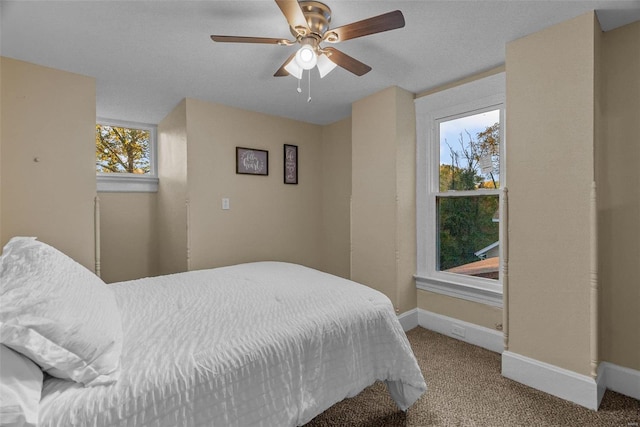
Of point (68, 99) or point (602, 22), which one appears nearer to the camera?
point (602, 22)

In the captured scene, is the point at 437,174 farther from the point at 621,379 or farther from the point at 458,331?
the point at 621,379

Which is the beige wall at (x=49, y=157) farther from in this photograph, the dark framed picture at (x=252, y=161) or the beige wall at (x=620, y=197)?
the beige wall at (x=620, y=197)

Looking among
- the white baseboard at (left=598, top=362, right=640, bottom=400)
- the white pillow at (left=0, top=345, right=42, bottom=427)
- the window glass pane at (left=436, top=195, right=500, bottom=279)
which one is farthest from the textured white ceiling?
the white baseboard at (left=598, top=362, right=640, bottom=400)

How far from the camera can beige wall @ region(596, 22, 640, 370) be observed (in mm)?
1844

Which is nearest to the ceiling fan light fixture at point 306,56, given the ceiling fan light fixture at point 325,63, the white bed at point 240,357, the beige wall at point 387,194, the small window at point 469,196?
the ceiling fan light fixture at point 325,63

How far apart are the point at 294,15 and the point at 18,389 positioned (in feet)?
5.48

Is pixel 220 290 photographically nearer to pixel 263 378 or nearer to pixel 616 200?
pixel 263 378

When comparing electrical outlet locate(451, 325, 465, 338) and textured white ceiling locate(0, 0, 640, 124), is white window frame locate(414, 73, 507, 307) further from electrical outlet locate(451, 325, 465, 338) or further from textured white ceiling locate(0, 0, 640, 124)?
electrical outlet locate(451, 325, 465, 338)

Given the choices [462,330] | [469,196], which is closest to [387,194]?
[469,196]

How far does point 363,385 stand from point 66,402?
1138 mm

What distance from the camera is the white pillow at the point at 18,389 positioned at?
2.39 ft

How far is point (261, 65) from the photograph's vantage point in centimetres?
233

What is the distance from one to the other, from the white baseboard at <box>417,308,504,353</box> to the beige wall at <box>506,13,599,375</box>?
402 mm

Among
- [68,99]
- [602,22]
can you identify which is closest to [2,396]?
[68,99]
